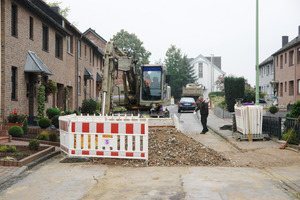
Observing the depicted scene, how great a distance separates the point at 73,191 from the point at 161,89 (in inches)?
486

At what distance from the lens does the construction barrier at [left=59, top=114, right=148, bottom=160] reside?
8.97 m

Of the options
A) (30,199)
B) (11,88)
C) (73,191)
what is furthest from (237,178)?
(11,88)

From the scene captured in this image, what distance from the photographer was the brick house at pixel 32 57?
51.9ft

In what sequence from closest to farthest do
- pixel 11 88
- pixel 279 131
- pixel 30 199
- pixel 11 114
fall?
1. pixel 30 199
2. pixel 279 131
3. pixel 11 114
4. pixel 11 88

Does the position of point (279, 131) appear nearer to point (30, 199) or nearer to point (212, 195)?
Result: point (212, 195)

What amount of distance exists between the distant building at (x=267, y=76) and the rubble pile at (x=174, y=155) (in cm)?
3691

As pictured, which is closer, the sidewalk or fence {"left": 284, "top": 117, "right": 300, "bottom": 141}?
the sidewalk

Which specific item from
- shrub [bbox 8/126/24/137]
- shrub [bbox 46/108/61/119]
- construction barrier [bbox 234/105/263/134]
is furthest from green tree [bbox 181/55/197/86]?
shrub [bbox 8/126/24/137]

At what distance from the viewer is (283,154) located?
10.5 metres

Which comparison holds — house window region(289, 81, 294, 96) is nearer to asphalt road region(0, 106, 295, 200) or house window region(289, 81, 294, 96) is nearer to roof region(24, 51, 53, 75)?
roof region(24, 51, 53, 75)

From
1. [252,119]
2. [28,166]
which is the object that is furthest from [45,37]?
[28,166]

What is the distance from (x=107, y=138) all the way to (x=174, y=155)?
1.80m

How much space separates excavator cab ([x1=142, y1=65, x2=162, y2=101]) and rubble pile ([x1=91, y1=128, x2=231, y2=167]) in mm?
7165

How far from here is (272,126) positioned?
14.4m
